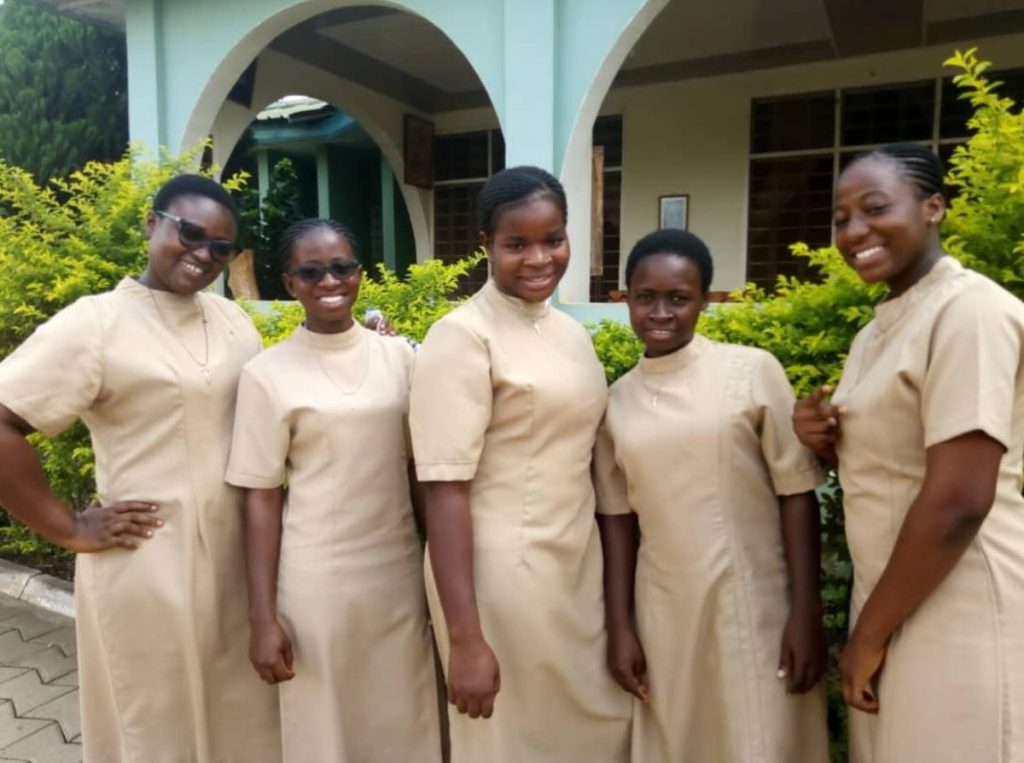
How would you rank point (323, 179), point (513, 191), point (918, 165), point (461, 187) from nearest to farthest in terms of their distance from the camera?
point (918, 165), point (513, 191), point (461, 187), point (323, 179)

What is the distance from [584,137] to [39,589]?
4.48 meters

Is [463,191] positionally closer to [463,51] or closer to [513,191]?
[463,51]

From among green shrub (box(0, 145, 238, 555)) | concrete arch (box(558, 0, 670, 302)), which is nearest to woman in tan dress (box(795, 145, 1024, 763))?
concrete arch (box(558, 0, 670, 302))

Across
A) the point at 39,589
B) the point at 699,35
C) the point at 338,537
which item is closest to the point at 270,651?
the point at 338,537

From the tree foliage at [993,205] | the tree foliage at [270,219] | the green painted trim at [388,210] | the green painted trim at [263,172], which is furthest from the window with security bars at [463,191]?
the tree foliage at [993,205]

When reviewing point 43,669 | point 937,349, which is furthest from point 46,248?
point 937,349

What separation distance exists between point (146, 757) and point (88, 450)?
235cm

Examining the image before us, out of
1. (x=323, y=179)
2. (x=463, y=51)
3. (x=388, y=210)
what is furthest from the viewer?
(x=323, y=179)

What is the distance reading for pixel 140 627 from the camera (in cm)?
202

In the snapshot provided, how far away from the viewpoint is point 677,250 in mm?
1854

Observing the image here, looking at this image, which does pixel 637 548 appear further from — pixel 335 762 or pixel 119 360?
pixel 119 360

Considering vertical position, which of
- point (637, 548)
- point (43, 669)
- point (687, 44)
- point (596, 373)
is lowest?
point (43, 669)

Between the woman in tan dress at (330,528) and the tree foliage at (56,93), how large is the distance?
23.6 ft

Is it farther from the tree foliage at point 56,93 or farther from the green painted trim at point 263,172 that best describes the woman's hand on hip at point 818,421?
the green painted trim at point 263,172
